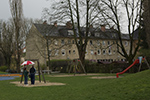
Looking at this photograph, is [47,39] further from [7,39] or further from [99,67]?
[7,39]

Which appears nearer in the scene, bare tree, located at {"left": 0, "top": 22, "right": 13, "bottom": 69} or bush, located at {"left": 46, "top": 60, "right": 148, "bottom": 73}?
bush, located at {"left": 46, "top": 60, "right": 148, "bottom": 73}

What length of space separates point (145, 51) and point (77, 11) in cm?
1287

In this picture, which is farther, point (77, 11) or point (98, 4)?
point (77, 11)

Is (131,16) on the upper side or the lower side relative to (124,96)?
upper

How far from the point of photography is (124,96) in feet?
30.8

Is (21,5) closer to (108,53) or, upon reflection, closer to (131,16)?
(131,16)

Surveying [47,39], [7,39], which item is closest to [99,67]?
[47,39]

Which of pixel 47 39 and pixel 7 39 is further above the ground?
pixel 7 39

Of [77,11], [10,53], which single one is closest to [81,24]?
[77,11]

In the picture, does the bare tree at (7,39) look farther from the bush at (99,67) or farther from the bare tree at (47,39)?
the bush at (99,67)

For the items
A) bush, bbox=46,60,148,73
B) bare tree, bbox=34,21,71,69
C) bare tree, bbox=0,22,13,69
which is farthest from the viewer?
bare tree, bbox=0,22,13,69

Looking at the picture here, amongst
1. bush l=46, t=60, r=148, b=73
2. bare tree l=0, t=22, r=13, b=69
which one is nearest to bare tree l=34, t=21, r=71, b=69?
bush l=46, t=60, r=148, b=73

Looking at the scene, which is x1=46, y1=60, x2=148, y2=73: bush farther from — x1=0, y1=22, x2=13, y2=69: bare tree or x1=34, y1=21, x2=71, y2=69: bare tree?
x1=0, y1=22, x2=13, y2=69: bare tree

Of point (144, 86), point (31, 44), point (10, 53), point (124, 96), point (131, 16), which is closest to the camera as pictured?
point (124, 96)
